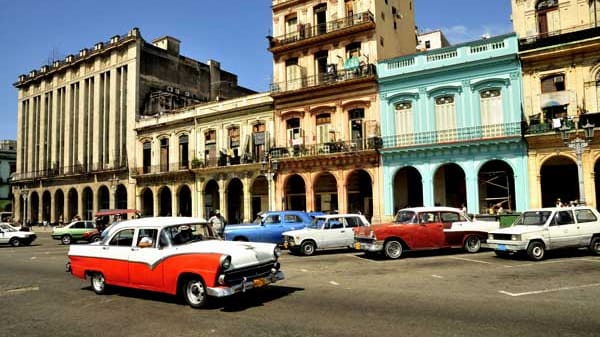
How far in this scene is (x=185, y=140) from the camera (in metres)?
36.3

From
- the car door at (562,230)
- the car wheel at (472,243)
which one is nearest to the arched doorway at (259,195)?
the car wheel at (472,243)

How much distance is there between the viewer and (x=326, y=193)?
96.8ft

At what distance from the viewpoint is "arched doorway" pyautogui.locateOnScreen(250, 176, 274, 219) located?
32.3 meters

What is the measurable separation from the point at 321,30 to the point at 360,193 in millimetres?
11393

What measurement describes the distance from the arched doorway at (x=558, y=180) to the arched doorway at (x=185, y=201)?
26.4m

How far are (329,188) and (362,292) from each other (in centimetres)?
2044

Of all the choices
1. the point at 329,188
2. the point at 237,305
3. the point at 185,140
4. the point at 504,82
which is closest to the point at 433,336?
the point at 237,305

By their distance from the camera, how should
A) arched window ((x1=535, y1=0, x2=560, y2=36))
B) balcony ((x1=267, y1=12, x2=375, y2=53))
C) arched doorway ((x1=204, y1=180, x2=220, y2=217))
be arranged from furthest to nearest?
arched doorway ((x1=204, y1=180, x2=220, y2=217)), balcony ((x1=267, y1=12, x2=375, y2=53)), arched window ((x1=535, y1=0, x2=560, y2=36))

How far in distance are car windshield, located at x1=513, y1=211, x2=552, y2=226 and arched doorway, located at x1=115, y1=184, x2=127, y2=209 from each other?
35.1m

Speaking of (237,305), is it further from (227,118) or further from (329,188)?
(227,118)

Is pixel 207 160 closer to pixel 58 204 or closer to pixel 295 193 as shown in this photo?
pixel 295 193

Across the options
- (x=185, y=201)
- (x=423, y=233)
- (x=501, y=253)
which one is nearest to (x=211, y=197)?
(x=185, y=201)

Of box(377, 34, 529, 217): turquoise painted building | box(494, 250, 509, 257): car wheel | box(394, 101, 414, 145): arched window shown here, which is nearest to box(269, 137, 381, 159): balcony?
box(377, 34, 529, 217): turquoise painted building

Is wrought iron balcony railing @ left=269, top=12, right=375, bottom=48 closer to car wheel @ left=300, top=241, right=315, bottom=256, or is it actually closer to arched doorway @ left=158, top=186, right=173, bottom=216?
arched doorway @ left=158, top=186, right=173, bottom=216
